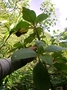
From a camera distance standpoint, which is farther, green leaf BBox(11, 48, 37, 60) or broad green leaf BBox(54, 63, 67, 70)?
broad green leaf BBox(54, 63, 67, 70)

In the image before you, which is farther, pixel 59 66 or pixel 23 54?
pixel 59 66

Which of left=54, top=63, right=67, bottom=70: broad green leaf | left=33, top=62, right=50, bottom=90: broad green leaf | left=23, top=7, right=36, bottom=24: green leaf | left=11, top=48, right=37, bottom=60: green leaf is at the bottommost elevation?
left=33, top=62, right=50, bottom=90: broad green leaf

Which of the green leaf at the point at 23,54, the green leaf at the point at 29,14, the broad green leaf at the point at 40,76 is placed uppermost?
the green leaf at the point at 29,14

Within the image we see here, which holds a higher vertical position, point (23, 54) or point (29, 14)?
point (29, 14)

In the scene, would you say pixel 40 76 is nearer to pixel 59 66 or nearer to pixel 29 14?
pixel 59 66

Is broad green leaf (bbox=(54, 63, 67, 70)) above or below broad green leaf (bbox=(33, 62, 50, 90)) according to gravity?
above

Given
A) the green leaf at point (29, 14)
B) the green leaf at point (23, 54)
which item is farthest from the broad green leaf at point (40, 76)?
the green leaf at point (29, 14)

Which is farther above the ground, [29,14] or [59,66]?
[29,14]

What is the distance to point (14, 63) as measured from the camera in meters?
0.50

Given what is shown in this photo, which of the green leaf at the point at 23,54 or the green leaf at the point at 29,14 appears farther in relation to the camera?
the green leaf at the point at 29,14

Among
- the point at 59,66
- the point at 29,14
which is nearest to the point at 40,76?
the point at 59,66

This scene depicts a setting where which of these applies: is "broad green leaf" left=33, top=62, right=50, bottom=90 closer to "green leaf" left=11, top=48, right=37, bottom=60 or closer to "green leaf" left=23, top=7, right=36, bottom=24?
"green leaf" left=11, top=48, right=37, bottom=60

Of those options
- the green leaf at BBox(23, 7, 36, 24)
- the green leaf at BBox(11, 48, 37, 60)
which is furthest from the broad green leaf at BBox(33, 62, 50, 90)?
the green leaf at BBox(23, 7, 36, 24)

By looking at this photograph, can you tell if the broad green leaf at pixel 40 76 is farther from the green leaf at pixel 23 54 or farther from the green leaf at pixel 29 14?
the green leaf at pixel 29 14
